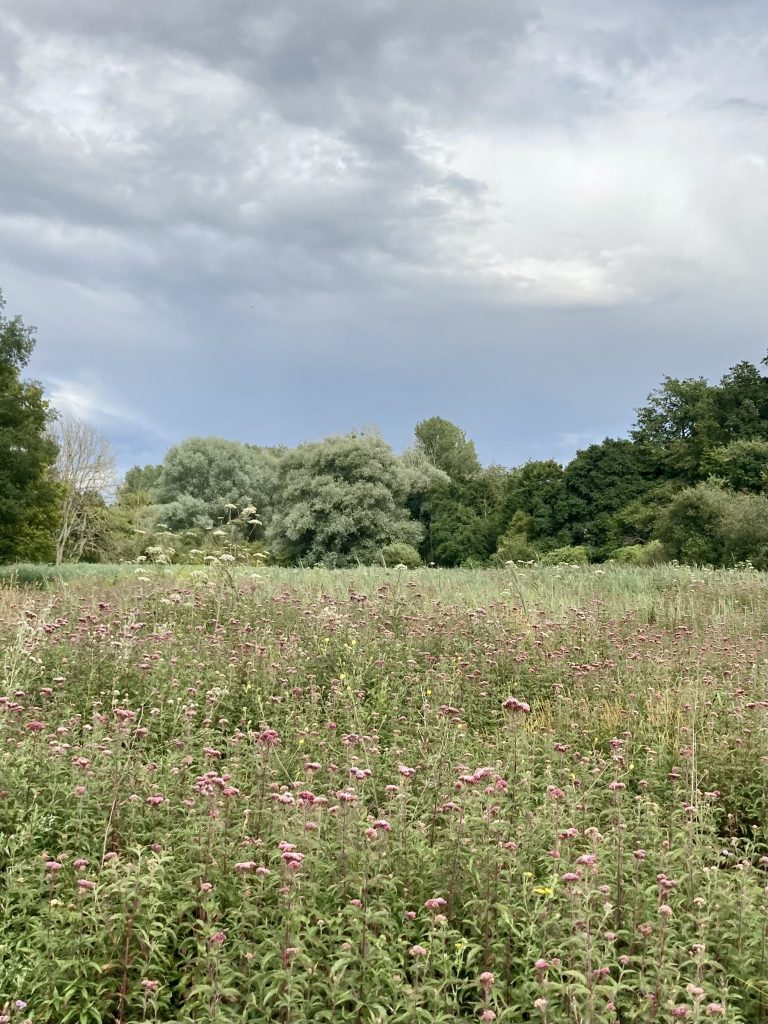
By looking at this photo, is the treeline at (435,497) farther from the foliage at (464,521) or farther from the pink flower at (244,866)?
the pink flower at (244,866)

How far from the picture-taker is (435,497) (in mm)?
42219

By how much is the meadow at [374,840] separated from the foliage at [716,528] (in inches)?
634

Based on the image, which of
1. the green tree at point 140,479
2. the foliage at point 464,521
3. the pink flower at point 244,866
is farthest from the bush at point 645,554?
the green tree at point 140,479

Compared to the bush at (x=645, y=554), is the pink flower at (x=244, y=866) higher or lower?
lower

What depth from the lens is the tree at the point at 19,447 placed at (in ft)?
81.7

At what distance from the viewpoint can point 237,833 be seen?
11.6ft

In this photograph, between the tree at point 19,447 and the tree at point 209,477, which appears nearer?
the tree at point 19,447

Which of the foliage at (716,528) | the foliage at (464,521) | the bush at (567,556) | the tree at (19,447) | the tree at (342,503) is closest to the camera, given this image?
the foliage at (716,528)

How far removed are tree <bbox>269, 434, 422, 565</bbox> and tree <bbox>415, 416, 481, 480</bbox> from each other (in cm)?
1939

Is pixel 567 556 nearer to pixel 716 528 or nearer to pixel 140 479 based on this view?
pixel 716 528

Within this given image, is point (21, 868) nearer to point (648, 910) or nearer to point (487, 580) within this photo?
point (648, 910)

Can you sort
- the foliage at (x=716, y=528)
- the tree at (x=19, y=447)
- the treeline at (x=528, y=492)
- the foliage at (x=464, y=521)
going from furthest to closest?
1. the foliage at (x=464, y=521)
2. the treeline at (x=528, y=492)
3. the tree at (x=19, y=447)
4. the foliage at (x=716, y=528)

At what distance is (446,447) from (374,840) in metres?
58.1

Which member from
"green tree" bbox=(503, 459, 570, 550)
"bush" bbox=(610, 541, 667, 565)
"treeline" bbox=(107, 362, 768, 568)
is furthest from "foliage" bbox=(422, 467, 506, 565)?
"bush" bbox=(610, 541, 667, 565)
